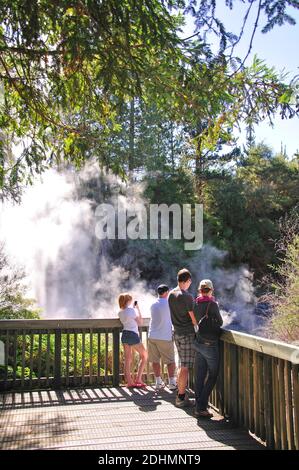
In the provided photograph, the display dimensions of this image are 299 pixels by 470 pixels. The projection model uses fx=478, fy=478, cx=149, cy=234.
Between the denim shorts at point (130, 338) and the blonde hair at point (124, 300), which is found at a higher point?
the blonde hair at point (124, 300)

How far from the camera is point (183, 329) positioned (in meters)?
5.33

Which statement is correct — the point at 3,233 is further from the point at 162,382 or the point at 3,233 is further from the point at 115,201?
the point at 162,382

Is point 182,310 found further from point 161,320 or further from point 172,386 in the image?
point 172,386

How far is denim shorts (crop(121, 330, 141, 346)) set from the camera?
6262 mm

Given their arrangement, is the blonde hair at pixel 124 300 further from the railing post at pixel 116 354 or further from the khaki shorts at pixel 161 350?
the khaki shorts at pixel 161 350

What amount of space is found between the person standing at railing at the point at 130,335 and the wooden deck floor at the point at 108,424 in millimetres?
316

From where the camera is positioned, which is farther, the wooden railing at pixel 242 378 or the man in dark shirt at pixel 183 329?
the man in dark shirt at pixel 183 329

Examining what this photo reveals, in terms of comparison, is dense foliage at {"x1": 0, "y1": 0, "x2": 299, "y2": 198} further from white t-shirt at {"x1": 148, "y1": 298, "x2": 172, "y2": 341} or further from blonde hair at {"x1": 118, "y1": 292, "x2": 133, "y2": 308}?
blonde hair at {"x1": 118, "y1": 292, "x2": 133, "y2": 308}

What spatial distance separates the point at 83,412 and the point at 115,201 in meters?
16.3

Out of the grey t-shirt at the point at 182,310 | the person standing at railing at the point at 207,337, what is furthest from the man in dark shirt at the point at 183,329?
the person standing at railing at the point at 207,337

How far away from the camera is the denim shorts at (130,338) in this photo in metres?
6.26

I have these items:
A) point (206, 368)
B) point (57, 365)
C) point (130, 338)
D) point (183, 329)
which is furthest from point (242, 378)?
point (57, 365)

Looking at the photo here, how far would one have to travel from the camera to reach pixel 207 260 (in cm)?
2106

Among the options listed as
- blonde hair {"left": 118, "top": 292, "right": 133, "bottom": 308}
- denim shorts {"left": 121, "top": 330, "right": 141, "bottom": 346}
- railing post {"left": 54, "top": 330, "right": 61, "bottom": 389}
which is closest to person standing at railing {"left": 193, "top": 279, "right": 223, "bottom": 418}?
denim shorts {"left": 121, "top": 330, "right": 141, "bottom": 346}
